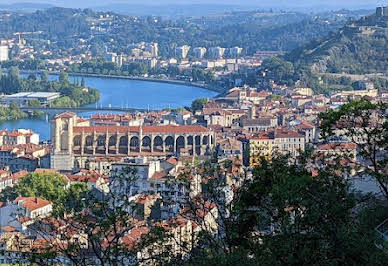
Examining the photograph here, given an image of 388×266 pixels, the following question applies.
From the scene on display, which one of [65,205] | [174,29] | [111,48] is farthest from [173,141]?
[174,29]

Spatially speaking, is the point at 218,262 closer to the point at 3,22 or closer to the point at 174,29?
the point at 174,29

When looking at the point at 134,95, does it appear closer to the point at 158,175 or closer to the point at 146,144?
the point at 146,144

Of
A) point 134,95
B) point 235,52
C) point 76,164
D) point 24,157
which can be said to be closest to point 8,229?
point 76,164

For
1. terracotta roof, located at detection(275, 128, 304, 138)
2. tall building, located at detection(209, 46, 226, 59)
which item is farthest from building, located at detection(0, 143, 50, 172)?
tall building, located at detection(209, 46, 226, 59)

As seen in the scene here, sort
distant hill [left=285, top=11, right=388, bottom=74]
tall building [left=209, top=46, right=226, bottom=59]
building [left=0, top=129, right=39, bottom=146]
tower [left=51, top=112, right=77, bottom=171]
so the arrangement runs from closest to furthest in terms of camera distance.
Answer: tower [left=51, top=112, right=77, bottom=171] → building [left=0, top=129, right=39, bottom=146] → distant hill [left=285, top=11, right=388, bottom=74] → tall building [left=209, top=46, right=226, bottom=59]

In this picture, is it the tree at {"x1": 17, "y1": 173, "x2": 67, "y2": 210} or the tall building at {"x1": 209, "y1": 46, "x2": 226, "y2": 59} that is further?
the tall building at {"x1": 209, "y1": 46, "x2": 226, "y2": 59}

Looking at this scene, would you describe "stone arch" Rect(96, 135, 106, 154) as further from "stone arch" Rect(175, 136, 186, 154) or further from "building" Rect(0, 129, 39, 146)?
"building" Rect(0, 129, 39, 146)

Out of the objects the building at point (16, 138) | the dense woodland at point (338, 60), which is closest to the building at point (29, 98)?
the dense woodland at point (338, 60)
